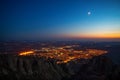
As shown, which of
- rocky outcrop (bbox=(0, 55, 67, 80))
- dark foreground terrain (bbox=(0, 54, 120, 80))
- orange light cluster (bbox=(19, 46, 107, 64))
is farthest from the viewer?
orange light cluster (bbox=(19, 46, 107, 64))

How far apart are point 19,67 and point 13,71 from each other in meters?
3.95

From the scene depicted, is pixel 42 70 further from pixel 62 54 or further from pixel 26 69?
pixel 62 54

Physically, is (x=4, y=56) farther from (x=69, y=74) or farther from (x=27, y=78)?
(x=69, y=74)

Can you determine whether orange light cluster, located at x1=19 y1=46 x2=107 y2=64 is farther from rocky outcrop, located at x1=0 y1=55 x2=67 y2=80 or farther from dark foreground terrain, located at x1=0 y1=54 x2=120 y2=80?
rocky outcrop, located at x1=0 y1=55 x2=67 y2=80

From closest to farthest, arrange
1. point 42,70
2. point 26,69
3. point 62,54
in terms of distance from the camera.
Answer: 1. point 26,69
2. point 42,70
3. point 62,54

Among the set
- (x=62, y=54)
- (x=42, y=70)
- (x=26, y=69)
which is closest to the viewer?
(x=26, y=69)

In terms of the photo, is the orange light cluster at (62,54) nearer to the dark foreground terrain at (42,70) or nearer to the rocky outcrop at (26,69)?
the dark foreground terrain at (42,70)

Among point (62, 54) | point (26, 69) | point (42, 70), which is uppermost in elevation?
point (26, 69)

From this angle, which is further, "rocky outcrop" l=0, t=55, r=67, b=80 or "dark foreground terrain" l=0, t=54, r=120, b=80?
"rocky outcrop" l=0, t=55, r=67, b=80

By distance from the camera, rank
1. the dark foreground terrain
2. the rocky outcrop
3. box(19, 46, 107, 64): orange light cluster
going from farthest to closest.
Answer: box(19, 46, 107, 64): orange light cluster, the rocky outcrop, the dark foreground terrain

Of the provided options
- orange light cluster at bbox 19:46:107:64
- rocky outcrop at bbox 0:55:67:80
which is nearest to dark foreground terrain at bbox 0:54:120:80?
rocky outcrop at bbox 0:55:67:80

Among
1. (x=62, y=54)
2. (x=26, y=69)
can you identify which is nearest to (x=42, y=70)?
(x=26, y=69)

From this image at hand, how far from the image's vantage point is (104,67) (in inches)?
2717

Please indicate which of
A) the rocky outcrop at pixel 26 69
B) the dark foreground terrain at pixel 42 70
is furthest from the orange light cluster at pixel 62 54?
the rocky outcrop at pixel 26 69
